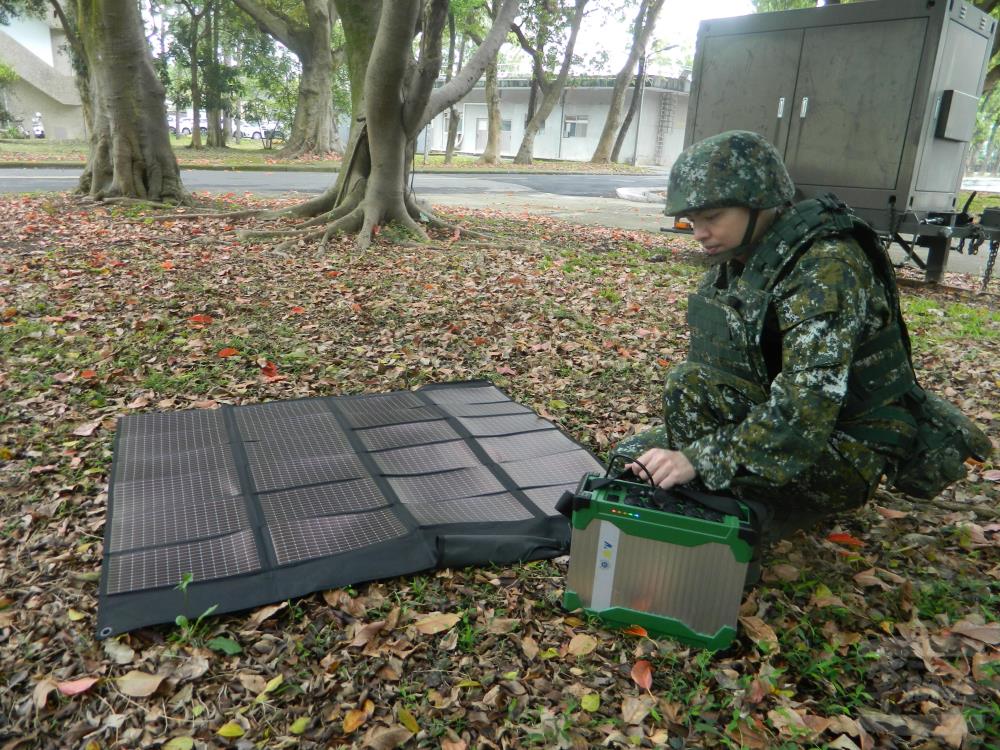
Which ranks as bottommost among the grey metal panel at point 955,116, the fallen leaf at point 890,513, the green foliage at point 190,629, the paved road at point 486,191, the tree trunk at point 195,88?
the green foliage at point 190,629

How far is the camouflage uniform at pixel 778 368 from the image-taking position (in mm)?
2189

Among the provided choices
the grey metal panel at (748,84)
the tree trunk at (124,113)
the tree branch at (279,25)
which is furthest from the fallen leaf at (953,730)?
the tree branch at (279,25)

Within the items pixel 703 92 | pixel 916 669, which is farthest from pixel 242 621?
pixel 703 92

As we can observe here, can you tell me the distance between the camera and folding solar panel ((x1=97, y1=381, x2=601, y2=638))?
8.68 feet

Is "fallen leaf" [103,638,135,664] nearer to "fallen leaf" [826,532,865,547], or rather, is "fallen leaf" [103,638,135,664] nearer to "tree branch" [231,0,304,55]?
"fallen leaf" [826,532,865,547]

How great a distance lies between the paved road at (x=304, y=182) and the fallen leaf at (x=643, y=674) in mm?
13055

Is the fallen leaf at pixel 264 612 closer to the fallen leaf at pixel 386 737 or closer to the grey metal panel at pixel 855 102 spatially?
the fallen leaf at pixel 386 737

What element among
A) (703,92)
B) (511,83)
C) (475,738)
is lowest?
(475,738)

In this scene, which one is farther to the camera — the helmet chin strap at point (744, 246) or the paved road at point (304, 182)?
the paved road at point (304, 182)

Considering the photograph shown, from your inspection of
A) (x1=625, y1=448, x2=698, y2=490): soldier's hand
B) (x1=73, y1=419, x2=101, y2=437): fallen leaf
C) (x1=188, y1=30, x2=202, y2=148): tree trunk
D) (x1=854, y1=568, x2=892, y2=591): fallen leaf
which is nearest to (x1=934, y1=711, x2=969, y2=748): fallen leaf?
(x1=854, y1=568, x2=892, y2=591): fallen leaf

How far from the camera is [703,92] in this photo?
8.69 meters

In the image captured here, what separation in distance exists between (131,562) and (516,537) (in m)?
1.40

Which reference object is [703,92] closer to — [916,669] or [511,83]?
[916,669]

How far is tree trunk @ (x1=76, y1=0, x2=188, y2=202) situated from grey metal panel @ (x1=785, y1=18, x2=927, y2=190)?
8344 millimetres
